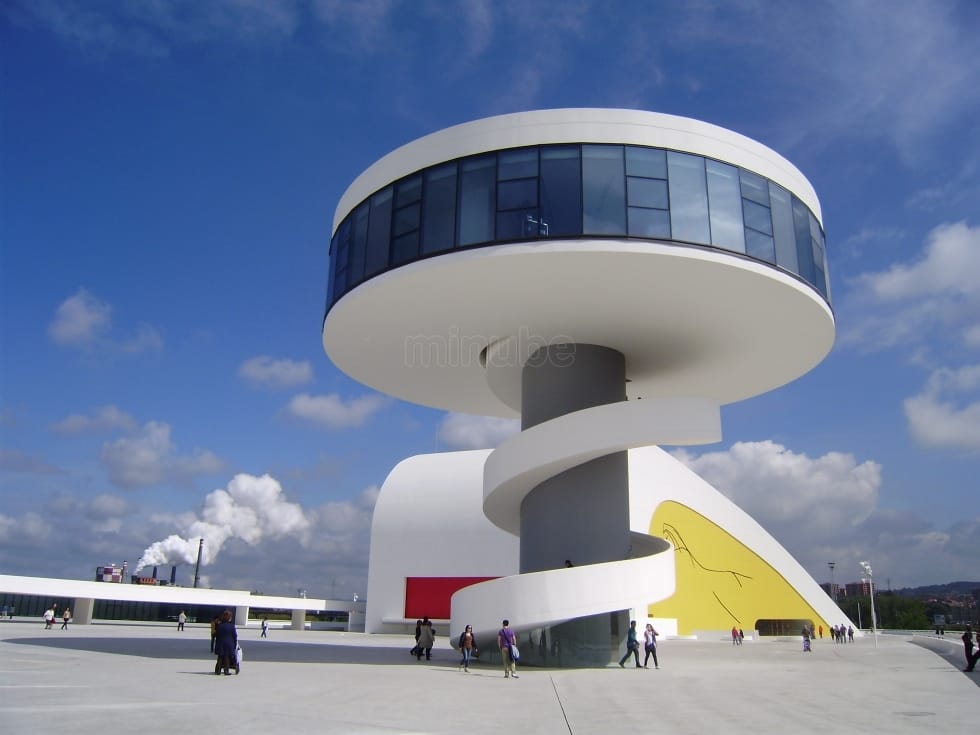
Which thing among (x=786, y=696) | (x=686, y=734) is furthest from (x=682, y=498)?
(x=686, y=734)

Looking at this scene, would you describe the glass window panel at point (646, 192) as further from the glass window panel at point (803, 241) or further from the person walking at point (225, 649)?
the person walking at point (225, 649)

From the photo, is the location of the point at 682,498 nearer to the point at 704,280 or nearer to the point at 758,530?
the point at 758,530

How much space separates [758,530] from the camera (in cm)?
5078

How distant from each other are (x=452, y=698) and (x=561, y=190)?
10.8 m

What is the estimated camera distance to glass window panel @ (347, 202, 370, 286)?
20.8 meters

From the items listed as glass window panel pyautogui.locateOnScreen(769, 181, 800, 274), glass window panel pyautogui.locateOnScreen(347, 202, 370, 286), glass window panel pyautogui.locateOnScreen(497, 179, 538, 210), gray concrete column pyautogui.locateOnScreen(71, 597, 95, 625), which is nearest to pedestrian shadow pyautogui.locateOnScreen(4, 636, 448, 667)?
glass window panel pyautogui.locateOnScreen(347, 202, 370, 286)

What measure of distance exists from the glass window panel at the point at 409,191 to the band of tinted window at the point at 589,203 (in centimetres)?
3

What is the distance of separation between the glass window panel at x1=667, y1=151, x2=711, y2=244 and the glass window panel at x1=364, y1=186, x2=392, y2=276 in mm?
6806

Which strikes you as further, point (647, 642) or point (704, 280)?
point (647, 642)

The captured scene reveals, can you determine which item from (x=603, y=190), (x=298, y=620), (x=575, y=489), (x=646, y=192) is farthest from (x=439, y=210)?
(x=298, y=620)

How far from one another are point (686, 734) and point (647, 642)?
36.1ft

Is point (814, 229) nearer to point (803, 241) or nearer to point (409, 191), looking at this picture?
point (803, 241)

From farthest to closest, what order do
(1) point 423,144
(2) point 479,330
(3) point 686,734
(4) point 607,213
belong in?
(2) point 479,330 < (1) point 423,144 < (4) point 607,213 < (3) point 686,734

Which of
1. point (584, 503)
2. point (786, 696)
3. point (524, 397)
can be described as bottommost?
point (786, 696)
